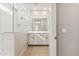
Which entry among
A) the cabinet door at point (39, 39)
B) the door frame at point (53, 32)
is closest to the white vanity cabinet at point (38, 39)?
the cabinet door at point (39, 39)

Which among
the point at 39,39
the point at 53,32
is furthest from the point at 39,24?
the point at 53,32

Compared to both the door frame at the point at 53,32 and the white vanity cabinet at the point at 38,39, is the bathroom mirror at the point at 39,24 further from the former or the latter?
the door frame at the point at 53,32

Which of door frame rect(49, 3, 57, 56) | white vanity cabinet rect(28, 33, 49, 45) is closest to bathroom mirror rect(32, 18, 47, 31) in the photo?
white vanity cabinet rect(28, 33, 49, 45)

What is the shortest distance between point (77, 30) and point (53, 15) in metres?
1.14

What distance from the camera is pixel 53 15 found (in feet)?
9.36

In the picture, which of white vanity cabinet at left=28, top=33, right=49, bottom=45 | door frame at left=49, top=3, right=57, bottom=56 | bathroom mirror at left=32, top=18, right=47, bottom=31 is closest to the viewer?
door frame at left=49, top=3, right=57, bottom=56

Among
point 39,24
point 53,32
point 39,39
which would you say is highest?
point 39,24

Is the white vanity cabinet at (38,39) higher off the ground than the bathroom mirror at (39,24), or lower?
lower

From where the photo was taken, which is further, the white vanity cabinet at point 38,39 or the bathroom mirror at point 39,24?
the bathroom mirror at point 39,24

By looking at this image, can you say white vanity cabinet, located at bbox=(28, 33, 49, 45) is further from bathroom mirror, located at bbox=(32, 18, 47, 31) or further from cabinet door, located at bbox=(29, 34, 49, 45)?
bathroom mirror, located at bbox=(32, 18, 47, 31)

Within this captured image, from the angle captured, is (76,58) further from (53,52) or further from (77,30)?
(53,52)

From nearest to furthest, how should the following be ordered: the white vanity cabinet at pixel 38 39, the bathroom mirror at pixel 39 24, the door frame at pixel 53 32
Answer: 1. the door frame at pixel 53 32
2. the white vanity cabinet at pixel 38 39
3. the bathroom mirror at pixel 39 24

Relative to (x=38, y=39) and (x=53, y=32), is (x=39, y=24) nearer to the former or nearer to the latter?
(x=38, y=39)

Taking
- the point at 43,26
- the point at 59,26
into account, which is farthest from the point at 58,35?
the point at 43,26
